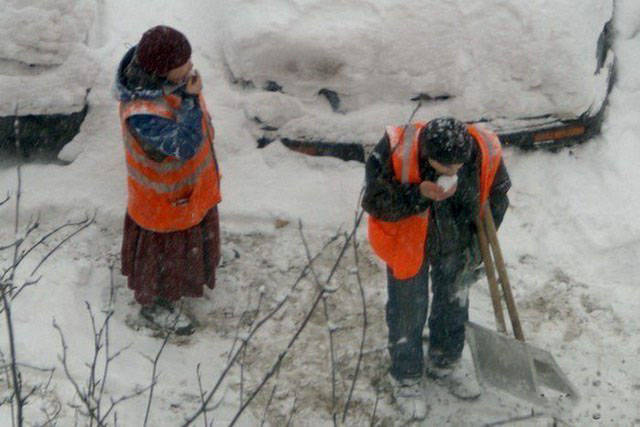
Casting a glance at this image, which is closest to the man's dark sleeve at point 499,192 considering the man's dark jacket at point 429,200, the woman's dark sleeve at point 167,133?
the man's dark jacket at point 429,200

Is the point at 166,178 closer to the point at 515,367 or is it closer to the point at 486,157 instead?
the point at 486,157

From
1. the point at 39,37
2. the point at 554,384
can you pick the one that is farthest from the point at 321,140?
the point at 554,384

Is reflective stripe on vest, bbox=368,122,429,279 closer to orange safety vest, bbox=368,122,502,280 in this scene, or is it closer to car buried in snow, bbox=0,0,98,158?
orange safety vest, bbox=368,122,502,280

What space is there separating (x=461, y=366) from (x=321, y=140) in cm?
165

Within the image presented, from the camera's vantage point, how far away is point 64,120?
4953 mm

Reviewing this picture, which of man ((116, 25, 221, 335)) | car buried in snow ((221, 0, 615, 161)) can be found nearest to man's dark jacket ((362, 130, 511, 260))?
man ((116, 25, 221, 335))

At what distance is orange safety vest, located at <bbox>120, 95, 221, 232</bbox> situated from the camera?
379 centimetres

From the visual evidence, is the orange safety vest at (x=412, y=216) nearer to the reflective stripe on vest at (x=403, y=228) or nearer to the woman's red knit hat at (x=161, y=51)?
the reflective stripe on vest at (x=403, y=228)

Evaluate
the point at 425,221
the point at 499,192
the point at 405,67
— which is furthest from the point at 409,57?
the point at 425,221

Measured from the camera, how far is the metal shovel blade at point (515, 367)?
3.40m

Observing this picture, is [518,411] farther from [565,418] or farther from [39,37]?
[39,37]

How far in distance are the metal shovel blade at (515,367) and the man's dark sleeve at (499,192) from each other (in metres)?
0.53

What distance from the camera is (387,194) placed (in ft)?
10.5

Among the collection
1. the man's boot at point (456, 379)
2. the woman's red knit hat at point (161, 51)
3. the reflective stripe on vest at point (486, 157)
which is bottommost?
the man's boot at point (456, 379)
